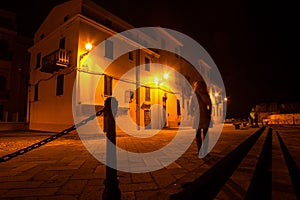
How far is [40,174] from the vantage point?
11.1 feet

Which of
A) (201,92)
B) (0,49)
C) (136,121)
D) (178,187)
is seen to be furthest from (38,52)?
(178,187)

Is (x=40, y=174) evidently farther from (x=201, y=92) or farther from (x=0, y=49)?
(x=0, y=49)

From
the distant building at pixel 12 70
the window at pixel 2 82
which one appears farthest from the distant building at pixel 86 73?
the window at pixel 2 82

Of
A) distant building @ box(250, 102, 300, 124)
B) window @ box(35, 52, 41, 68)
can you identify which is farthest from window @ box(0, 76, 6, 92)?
distant building @ box(250, 102, 300, 124)

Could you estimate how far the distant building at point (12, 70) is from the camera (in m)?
20.3

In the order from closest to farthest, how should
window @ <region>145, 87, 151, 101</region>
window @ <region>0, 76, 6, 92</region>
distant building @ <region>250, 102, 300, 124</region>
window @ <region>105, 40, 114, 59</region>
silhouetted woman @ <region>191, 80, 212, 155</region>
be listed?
silhouetted woman @ <region>191, 80, 212, 155</region> → window @ <region>105, 40, 114, 59</region> → window @ <region>145, 87, 151, 101</region> → window @ <region>0, 76, 6, 92</region> → distant building @ <region>250, 102, 300, 124</region>

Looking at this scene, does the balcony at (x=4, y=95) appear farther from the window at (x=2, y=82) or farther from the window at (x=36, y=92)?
the window at (x=36, y=92)

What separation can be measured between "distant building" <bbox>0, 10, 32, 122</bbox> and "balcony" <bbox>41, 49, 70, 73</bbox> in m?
9.14

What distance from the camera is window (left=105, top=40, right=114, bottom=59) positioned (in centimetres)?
1492

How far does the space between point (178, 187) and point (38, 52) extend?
19.4 metres

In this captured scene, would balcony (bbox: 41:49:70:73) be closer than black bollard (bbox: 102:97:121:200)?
No

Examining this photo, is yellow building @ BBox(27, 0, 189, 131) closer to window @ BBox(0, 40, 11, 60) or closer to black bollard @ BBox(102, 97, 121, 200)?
window @ BBox(0, 40, 11, 60)

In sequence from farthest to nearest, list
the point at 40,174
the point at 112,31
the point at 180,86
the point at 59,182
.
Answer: the point at 180,86, the point at 112,31, the point at 40,174, the point at 59,182

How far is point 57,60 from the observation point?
41.8ft
